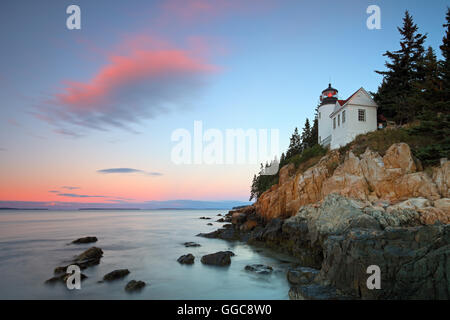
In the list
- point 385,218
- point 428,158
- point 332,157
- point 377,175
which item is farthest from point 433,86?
point 385,218

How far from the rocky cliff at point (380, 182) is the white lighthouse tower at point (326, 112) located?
7580 mm

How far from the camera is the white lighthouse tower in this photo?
2836 centimetres

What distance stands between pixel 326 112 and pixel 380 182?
49.3ft

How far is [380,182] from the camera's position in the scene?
1600 cm

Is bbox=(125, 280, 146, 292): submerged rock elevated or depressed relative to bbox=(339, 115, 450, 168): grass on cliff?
depressed

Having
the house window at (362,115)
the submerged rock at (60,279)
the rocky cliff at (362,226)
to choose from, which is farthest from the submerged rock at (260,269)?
the house window at (362,115)

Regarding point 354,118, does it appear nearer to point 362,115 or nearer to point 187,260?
point 362,115

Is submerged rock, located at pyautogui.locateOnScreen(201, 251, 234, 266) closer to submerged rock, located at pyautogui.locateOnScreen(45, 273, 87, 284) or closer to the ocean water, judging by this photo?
the ocean water

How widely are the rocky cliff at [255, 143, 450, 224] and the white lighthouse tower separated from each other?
7580mm

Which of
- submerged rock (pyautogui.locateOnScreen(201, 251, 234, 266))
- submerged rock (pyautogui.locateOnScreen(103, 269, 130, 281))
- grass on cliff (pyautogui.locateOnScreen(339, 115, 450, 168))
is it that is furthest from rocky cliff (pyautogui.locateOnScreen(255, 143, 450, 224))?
submerged rock (pyautogui.locateOnScreen(103, 269, 130, 281))

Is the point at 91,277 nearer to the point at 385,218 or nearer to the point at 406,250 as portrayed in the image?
the point at 406,250

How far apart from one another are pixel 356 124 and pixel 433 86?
677cm

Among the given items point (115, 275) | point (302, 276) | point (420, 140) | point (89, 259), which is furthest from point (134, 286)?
point (420, 140)

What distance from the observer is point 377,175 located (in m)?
16.2
